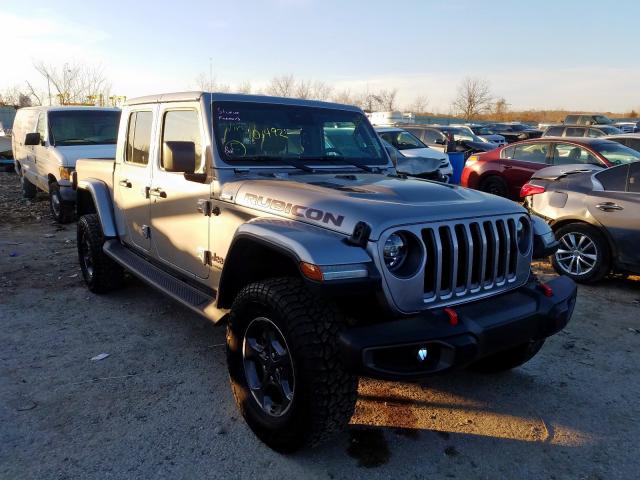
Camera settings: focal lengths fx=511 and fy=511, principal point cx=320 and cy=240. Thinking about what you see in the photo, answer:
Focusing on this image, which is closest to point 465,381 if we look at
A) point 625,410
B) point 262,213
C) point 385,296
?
point 625,410

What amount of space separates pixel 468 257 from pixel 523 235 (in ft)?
2.47

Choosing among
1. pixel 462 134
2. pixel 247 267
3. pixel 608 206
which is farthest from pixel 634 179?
pixel 462 134

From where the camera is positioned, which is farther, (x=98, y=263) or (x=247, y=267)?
(x=98, y=263)

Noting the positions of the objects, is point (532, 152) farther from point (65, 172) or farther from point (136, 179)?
point (65, 172)

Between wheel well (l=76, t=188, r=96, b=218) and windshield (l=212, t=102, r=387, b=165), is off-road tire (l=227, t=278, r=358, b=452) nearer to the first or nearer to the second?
windshield (l=212, t=102, r=387, b=165)

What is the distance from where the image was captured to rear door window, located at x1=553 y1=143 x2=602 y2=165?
9.25 metres

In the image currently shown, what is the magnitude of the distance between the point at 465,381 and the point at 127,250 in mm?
3353

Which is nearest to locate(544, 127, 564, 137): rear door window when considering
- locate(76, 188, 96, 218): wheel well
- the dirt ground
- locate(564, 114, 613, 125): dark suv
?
locate(564, 114, 613, 125): dark suv

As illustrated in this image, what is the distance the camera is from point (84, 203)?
233 inches

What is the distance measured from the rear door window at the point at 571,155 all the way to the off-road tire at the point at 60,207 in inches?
354

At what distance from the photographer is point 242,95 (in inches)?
153

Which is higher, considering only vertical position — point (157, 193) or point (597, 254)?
point (157, 193)

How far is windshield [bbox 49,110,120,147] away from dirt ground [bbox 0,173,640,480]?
491cm

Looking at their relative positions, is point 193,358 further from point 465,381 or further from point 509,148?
point 509,148
